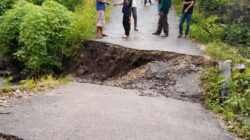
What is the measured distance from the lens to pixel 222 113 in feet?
28.4

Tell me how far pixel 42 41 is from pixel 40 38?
14 centimetres

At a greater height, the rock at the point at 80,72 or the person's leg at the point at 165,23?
the person's leg at the point at 165,23

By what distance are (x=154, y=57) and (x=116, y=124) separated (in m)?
5.30

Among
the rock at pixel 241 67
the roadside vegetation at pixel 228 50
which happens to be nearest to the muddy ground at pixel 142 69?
the roadside vegetation at pixel 228 50

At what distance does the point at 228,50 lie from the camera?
12867mm

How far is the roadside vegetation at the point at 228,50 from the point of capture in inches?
338

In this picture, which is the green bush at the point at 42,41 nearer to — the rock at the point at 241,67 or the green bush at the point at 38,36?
the green bush at the point at 38,36

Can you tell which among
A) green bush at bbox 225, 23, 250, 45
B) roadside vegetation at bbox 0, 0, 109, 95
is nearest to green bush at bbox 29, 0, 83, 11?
roadside vegetation at bbox 0, 0, 109, 95

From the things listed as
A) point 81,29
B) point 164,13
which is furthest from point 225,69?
point 81,29

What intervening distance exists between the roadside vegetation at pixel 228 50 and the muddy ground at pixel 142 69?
535mm

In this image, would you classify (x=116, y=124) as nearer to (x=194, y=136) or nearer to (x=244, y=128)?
(x=194, y=136)

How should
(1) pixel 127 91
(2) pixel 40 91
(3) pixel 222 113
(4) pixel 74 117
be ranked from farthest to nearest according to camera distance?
(1) pixel 127 91, (2) pixel 40 91, (3) pixel 222 113, (4) pixel 74 117

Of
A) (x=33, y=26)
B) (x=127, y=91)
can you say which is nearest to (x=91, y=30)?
(x=33, y=26)

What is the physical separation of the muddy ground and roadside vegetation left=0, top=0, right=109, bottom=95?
620 millimetres
